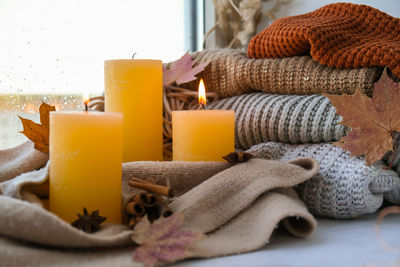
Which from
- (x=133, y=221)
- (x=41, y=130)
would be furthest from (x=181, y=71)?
(x=133, y=221)

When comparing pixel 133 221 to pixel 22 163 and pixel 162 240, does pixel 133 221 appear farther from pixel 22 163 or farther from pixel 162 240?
pixel 22 163

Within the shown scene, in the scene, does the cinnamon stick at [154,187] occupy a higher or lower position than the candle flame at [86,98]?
lower

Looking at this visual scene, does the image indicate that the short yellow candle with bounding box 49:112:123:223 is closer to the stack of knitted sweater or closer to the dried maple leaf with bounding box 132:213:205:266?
the dried maple leaf with bounding box 132:213:205:266

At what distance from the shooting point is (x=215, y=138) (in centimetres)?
59

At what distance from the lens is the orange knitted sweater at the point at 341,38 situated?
1.89 feet

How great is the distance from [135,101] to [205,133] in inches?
5.0

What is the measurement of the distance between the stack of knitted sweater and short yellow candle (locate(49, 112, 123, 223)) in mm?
254

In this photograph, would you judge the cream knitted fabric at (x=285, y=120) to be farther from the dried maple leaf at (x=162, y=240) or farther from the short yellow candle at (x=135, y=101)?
the dried maple leaf at (x=162, y=240)

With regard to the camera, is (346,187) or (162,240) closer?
(162,240)

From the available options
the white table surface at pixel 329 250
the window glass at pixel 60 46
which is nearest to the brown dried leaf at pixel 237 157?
the white table surface at pixel 329 250

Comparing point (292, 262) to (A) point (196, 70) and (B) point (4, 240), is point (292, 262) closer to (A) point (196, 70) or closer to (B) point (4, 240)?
(B) point (4, 240)

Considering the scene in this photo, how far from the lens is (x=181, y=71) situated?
0.80 metres

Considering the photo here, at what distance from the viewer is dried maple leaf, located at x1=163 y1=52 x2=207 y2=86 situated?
2.57ft

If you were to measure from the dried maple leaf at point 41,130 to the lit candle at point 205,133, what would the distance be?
18 centimetres
